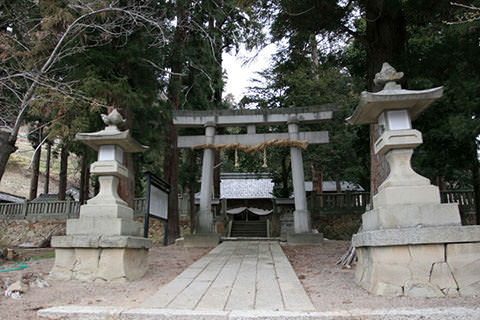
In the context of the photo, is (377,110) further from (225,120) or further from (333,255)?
(225,120)

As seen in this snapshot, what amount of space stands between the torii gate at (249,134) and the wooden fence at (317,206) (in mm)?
5051

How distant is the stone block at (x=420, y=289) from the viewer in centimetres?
344

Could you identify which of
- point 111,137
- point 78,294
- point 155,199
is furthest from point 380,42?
point 78,294

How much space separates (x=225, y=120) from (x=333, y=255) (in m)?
5.33

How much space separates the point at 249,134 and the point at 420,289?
7.61m

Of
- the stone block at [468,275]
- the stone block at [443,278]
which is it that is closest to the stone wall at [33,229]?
the stone block at [443,278]

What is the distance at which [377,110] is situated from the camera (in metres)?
4.35

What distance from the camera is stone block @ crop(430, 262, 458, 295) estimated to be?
3445 millimetres

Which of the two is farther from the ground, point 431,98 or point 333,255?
point 431,98

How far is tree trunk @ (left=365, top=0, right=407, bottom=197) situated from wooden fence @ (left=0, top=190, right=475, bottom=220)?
818cm

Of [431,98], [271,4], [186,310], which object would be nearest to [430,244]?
[431,98]

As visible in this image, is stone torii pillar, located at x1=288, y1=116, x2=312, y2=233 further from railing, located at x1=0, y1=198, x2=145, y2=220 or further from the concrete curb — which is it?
railing, located at x1=0, y1=198, x2=145, y2=220

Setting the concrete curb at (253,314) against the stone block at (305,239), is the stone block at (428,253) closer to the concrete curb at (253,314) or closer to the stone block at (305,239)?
the concrete curb at (253,314)

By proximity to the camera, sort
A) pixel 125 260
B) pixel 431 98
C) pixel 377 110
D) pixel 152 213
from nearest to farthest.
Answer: pixel 431 98, pixel 377 110, pixel 125 260, pixel 152 213
